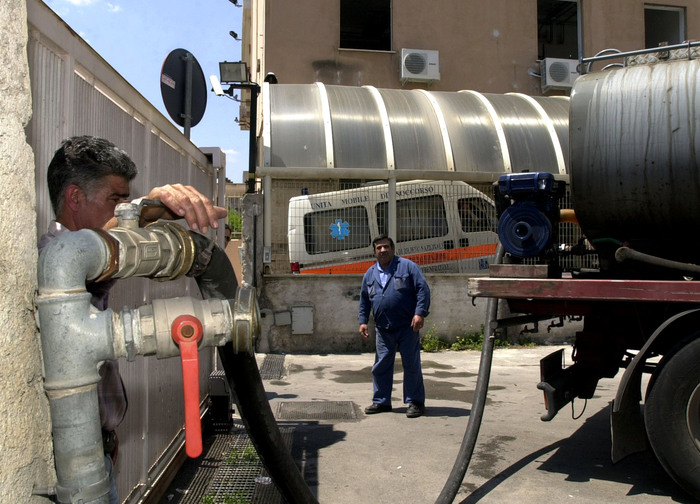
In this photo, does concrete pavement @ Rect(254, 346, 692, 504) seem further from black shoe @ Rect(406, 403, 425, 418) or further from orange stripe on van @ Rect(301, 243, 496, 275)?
orange stripe on van @ Rect(301, 243, 496, 275)

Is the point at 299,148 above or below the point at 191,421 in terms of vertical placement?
above

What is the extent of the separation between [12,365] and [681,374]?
3.69 m

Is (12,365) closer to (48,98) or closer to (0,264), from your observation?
(0,264)

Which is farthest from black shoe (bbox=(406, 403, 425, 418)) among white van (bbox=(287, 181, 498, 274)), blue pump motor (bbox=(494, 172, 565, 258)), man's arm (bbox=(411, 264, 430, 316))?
white van (bbox=(287, 181, 498, 274))

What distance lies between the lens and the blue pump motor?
4312 millimetres

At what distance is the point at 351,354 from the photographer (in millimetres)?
9734

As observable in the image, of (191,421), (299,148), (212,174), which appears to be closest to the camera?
(191,421)

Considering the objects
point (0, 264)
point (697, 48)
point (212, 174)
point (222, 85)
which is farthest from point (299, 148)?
point (0, 264)

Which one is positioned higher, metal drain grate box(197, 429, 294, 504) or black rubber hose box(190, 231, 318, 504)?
black rubber hose box(190, 231, 318, 504)

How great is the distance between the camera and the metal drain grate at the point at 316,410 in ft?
19.6

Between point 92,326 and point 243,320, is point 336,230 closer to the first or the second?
point 243,320

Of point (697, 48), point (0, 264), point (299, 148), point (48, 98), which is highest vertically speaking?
point (299, 148)

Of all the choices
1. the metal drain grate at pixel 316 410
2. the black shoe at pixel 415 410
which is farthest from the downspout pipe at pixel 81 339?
the black shoe at pixel 415 410

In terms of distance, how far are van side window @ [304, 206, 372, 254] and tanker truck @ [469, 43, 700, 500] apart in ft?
18.3
